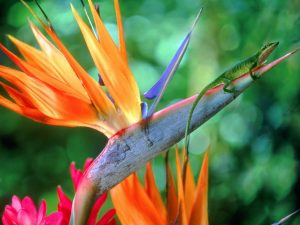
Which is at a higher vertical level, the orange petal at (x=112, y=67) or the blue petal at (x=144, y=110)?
the orange petal at (x=112, y=67)

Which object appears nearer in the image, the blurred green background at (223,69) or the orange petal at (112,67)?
the orange petal at (112,67)

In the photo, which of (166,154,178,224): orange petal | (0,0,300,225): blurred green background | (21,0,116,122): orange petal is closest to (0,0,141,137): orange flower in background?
(21,0,116,122): orange petal

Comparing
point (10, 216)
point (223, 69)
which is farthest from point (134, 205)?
point (223, 69)

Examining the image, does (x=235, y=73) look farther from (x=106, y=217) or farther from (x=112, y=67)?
(x=106, y=217)

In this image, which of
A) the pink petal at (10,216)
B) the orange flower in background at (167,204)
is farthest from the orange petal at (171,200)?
the pink petal at (10,216)

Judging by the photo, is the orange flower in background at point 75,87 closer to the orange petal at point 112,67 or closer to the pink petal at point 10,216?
the orange petal at point 112,67

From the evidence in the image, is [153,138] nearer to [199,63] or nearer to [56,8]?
[199,63]
